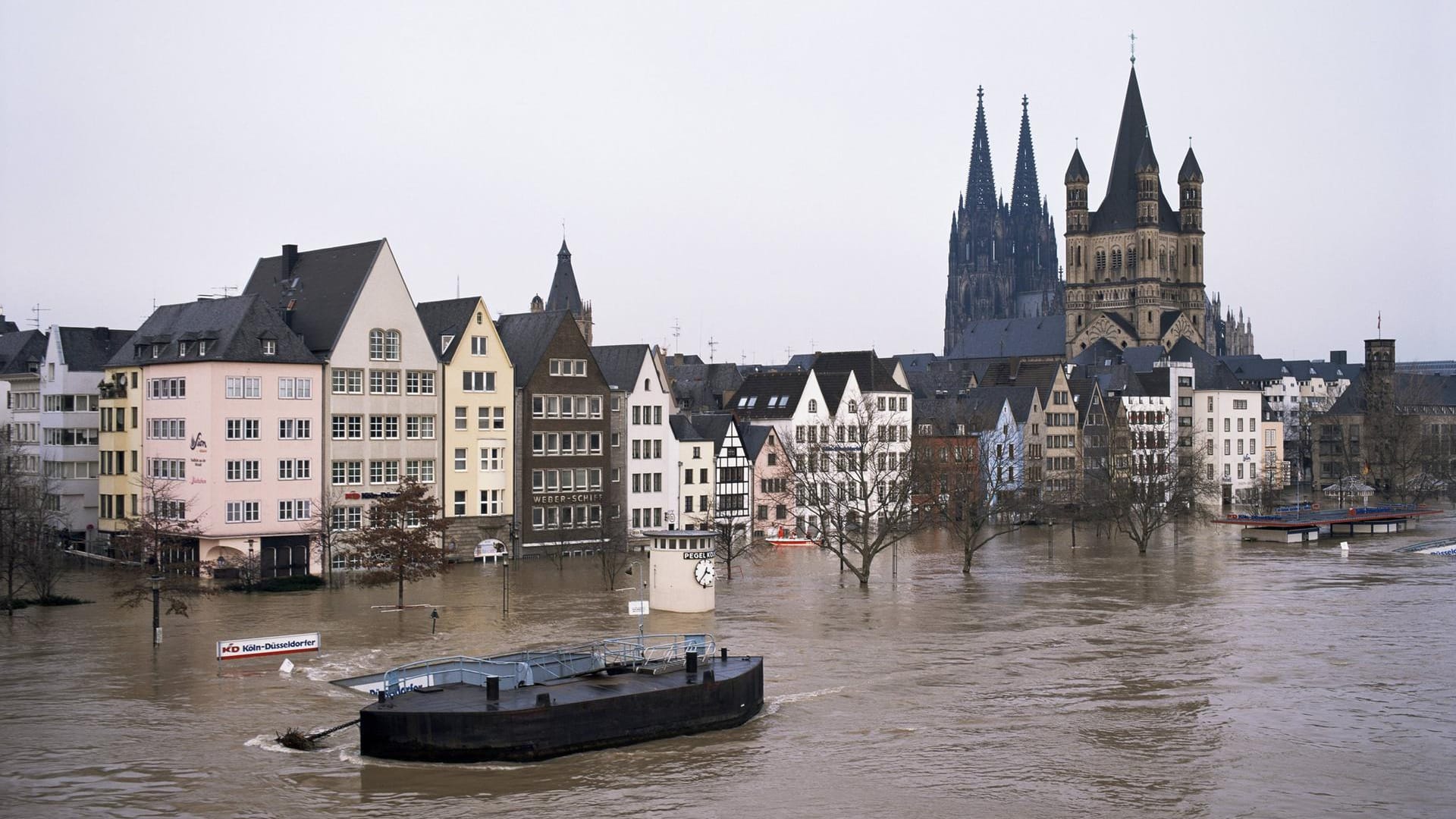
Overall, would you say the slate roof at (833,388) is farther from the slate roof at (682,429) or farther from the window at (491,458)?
the window at (491,458)

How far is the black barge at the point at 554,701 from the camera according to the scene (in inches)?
1496

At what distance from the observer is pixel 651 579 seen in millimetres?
64562

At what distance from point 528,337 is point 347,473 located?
1481cm

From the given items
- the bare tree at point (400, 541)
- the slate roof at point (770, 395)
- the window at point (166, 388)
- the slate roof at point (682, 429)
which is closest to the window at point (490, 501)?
the bare tree at point (400, 541)

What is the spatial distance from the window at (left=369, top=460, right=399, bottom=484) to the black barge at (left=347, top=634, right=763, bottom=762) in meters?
34.7

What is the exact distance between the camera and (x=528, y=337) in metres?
89.9

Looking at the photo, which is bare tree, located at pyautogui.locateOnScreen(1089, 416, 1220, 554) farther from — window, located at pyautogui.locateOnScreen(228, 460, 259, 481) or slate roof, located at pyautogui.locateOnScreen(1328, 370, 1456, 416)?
slate roof, located at pyautogui.locateOnScreen(1328, 370, 1456, 416)

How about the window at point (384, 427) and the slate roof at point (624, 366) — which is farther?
the slate roof at point (624, 366)

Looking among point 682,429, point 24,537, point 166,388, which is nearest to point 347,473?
point 166,388

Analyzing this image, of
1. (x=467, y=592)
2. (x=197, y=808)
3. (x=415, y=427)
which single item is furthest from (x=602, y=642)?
(x=415, y=427)

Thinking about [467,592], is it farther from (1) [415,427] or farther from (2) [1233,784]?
(2) [1233,784]

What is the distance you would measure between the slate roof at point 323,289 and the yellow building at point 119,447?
8004 mm

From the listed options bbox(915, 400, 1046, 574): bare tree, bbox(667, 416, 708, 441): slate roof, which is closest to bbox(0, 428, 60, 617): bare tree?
bbox(667, 416, 708, 441): slate roof

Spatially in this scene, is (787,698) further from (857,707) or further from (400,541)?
(400,541)
